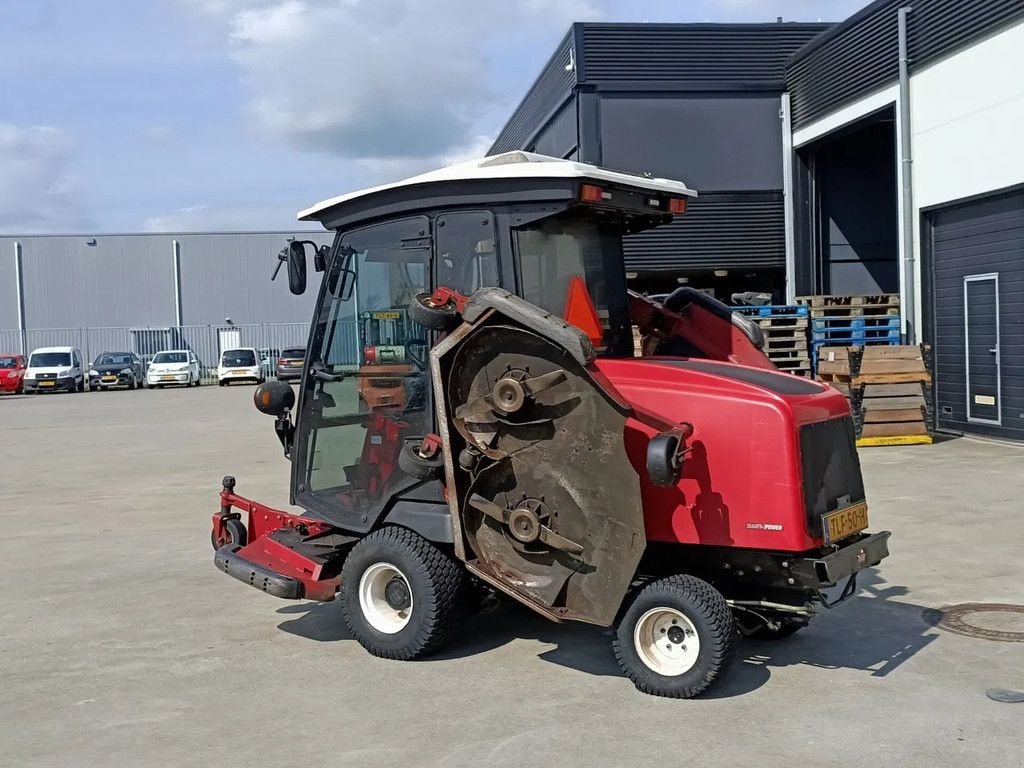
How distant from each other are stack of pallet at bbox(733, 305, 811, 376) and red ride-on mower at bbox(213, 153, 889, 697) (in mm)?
10704

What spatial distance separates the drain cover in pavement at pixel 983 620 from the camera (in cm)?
601

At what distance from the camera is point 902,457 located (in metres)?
13.3

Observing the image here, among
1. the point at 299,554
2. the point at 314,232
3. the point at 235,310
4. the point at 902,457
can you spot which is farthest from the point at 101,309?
the point at 299,554

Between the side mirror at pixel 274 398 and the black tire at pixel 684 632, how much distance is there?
248cm

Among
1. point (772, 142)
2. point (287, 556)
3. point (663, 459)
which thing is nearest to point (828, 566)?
point (663, 459)

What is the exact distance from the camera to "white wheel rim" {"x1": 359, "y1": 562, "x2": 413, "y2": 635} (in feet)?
18.9

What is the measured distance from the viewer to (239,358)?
40.2 m

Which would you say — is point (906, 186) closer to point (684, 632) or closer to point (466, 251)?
point (466, 251)

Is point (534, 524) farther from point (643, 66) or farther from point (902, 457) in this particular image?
point (643, 66)

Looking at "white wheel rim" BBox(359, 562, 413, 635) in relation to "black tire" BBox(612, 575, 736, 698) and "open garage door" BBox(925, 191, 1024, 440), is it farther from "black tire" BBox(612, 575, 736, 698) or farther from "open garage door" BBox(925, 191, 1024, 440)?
"open garage door" BBox(925, 191, 1024, 440)

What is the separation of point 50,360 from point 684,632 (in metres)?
37.8

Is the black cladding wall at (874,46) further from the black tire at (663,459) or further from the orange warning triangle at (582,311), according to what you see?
the black tire at (663,459)

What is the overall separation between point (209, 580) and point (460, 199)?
3853mm

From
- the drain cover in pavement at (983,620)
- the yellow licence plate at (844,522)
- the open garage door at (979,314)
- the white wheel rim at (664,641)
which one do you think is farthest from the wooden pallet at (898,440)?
the white wheel rim at (664,641)
